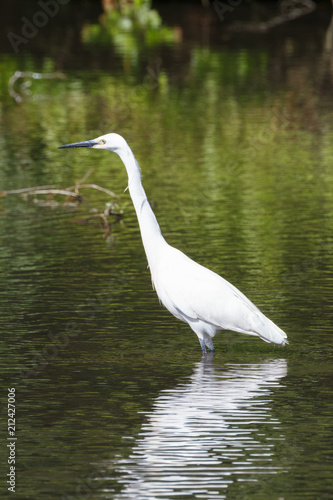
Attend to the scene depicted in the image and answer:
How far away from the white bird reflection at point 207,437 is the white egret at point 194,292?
0.88ft

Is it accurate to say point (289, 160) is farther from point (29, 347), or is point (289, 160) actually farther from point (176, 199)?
point (29, 347)

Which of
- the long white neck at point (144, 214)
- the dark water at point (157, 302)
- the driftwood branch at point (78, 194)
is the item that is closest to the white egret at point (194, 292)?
the long white neck at point (144, 214)

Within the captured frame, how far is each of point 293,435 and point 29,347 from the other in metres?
2.47

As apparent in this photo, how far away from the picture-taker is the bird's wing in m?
7.90

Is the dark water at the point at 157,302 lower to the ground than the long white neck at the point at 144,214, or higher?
lower

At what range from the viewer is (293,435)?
671cm

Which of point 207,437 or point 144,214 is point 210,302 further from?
point 207,437

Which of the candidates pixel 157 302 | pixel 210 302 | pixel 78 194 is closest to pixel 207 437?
pixel 210 302

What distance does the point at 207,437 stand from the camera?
264 inches

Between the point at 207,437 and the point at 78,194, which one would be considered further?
the point at 78,194

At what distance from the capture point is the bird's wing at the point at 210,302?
25.9 feet

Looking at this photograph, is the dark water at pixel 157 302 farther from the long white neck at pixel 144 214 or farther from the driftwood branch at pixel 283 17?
the driftwood branch at pixel 283 17

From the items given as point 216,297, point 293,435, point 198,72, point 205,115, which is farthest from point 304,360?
point 198,72

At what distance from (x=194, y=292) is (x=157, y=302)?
166 cm
